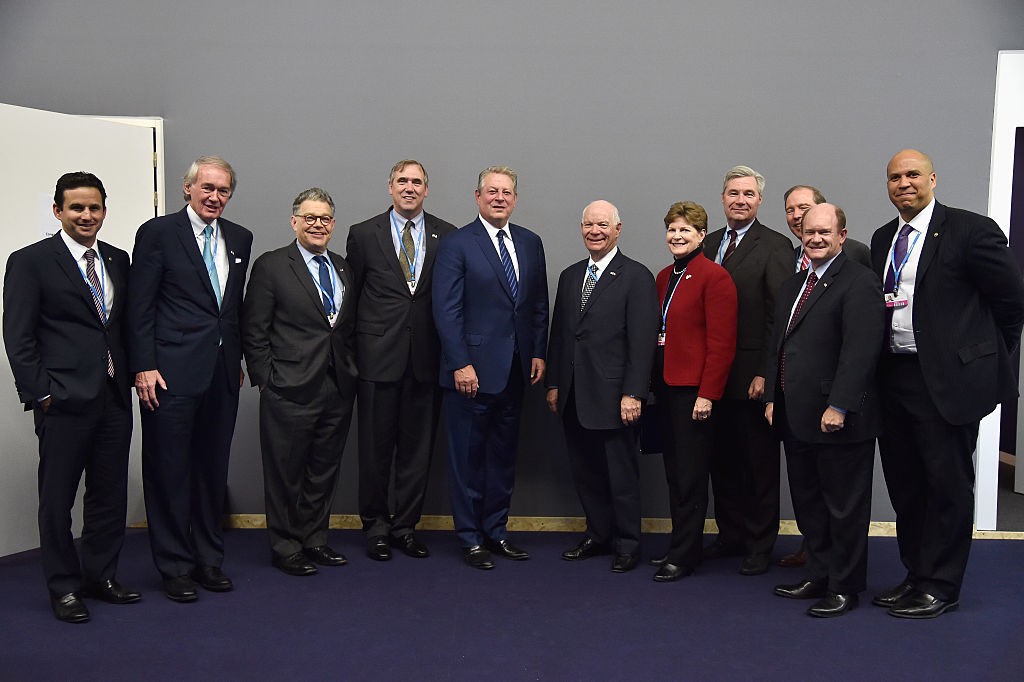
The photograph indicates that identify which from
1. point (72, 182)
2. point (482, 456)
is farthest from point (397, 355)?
point (72, 182)

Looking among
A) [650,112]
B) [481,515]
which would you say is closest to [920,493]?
[481,515]

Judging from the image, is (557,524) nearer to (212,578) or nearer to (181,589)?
(212,578)

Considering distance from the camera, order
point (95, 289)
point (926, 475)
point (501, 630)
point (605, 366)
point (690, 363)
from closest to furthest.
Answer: point (501, 630), point (95, 289), point (926, 475), point (690, 363), point (605, 366)

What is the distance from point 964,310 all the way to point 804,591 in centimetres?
132

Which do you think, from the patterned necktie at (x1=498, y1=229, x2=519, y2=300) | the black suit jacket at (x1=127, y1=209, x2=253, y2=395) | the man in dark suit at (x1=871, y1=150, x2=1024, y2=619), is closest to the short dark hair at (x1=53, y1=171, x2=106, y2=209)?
the black suit jacket at (x1=127, y1=209, x2=253, y2=395)

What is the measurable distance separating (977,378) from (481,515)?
2289 mm

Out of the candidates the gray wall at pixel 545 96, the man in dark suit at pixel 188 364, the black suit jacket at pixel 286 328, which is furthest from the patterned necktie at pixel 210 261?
the gray wall at pixel 545 96

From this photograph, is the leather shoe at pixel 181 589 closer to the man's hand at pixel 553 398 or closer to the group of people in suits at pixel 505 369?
the group of people in suits at pixel 505 369

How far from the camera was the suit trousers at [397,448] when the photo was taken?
13.8 ft

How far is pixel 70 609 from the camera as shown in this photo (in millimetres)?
3344

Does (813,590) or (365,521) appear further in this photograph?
(365,521)

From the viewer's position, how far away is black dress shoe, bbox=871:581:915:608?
139 inches

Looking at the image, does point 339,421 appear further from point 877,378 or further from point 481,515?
point 877,378

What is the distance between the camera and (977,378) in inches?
129
